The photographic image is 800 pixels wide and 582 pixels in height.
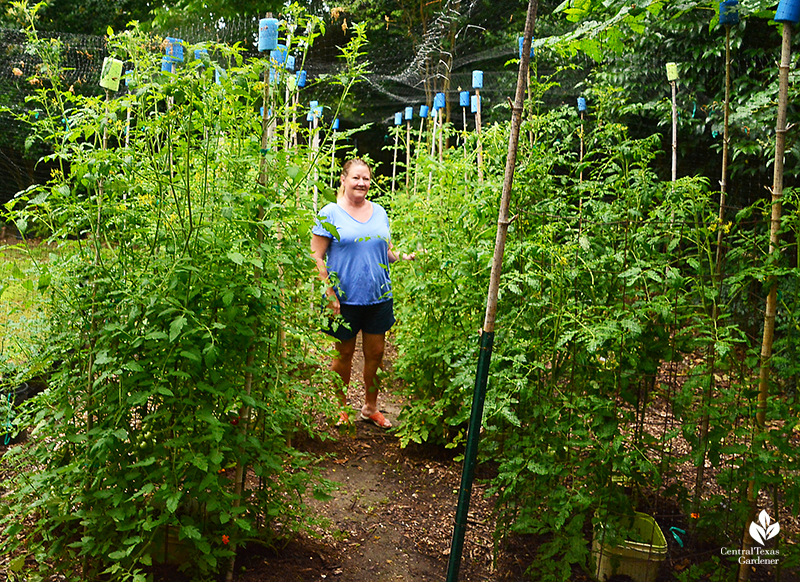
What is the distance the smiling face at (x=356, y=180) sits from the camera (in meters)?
3.44

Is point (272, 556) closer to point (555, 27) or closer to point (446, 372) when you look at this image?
point (446, 372)

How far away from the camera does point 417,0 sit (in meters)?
7.86

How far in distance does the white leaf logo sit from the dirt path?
0.90 meters

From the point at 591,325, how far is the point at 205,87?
1434 mm

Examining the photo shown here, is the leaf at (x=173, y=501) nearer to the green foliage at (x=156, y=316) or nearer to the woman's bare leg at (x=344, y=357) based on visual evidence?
the green foliage at (x=156, y=316)

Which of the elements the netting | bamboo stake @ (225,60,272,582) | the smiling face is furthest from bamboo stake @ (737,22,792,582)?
the netting

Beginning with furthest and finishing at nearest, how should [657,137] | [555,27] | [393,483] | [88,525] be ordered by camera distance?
[555,27]
[393,483]
[657,137]
[88,525]

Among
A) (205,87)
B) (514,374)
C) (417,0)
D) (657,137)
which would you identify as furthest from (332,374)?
(417,0)

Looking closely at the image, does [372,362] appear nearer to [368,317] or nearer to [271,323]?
[368,317]

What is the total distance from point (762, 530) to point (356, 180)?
2.45 m

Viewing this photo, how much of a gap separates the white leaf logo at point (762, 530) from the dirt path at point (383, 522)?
899 millimetres

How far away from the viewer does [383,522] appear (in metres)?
2.69

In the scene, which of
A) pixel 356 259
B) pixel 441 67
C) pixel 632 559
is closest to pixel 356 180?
pixel 356 259

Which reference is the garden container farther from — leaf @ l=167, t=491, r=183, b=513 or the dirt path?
leaf @ l=167, t=491, r=183, b=513
